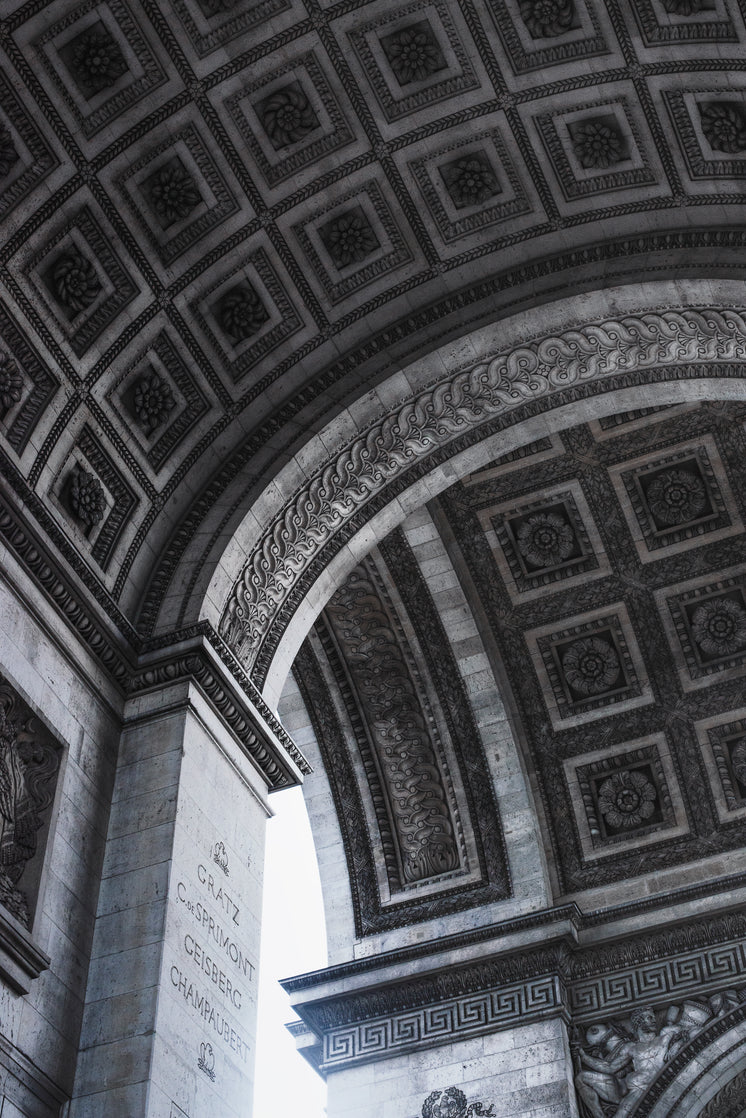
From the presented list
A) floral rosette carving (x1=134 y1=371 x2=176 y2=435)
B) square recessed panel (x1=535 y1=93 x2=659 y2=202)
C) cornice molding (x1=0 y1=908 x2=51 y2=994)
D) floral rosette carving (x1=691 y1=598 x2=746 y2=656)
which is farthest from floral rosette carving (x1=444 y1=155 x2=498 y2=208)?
cornice molding (x1=0 y1=908 x2=51 y2=994)

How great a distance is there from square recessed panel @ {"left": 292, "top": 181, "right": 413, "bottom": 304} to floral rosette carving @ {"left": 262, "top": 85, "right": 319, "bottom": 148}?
816 mm

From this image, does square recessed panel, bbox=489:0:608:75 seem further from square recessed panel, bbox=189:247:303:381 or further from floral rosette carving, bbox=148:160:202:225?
floral rosette carving, bbox=148:160:202:225

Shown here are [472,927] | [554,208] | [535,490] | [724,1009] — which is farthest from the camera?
[535,490]

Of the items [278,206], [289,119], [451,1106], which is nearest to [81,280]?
[278,206]

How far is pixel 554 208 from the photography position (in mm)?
14852

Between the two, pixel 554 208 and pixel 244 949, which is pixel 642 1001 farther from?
pixel 554 208

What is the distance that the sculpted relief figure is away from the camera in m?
15.8

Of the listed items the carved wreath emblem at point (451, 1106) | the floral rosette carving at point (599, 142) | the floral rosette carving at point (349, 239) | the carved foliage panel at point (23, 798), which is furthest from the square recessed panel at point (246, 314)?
the carved wreath emblem at point (451, 1106)

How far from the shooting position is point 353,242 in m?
14.8

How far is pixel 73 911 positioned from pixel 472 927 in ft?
25.7

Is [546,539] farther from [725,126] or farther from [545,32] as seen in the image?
[545,32]

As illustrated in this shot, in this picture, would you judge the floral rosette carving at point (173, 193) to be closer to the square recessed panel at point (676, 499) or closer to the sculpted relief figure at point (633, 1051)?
the square recessed panel at point (676, 499)

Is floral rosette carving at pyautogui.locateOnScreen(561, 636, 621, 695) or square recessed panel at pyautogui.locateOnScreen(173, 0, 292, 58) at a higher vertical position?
square recessed panel at pyautogui.locateOnScreen(173, 0, 292, 58)

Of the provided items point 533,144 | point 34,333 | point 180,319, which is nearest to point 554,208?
point 533,144
